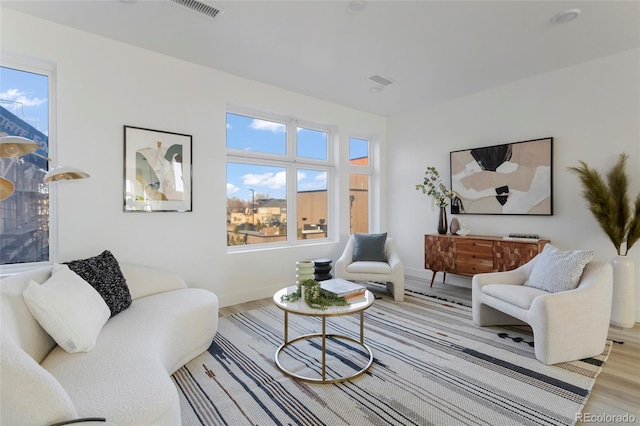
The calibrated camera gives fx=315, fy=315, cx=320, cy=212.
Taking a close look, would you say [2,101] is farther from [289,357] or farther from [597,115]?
[597,115]

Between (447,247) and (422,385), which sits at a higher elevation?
(447,247)

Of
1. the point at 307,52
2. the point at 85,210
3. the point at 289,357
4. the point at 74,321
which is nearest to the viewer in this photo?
the point at 74,321

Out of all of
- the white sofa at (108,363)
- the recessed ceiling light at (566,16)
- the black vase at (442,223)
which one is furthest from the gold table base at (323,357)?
the recessed ceiling light at (566,16)

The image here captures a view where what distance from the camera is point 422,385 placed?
2.14 metres

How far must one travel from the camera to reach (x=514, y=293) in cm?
274

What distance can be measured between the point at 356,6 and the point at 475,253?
10.4 ft

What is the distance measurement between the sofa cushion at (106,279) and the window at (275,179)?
1.66 metres

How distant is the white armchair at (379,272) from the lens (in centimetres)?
Result: 397

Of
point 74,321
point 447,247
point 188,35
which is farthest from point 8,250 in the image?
point 447,247

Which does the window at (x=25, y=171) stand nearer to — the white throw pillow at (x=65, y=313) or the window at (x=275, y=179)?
the white throw pillow at (x=65, y=313)

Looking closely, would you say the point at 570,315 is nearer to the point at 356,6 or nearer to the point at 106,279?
the point at 356,6

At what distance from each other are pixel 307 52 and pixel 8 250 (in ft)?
10.8

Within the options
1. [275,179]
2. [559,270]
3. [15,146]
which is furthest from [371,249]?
[15,146]

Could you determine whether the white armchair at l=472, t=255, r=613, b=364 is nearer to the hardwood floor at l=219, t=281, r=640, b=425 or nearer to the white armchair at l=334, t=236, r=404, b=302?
the hardwood floor at l=219, t=281, r=640, b=425
